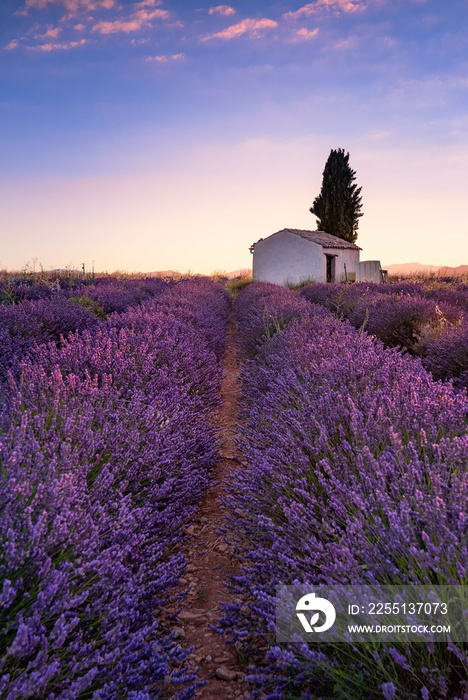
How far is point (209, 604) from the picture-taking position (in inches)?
71.8

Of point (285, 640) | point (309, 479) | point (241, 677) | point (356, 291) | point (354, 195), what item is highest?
point (354, 195)

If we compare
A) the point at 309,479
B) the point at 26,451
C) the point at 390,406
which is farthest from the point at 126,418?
the point at 390,406

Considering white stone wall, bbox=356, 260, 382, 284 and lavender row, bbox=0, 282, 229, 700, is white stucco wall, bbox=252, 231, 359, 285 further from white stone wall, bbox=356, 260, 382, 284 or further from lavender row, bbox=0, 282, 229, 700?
lavender row, bbox=0, 282, 229, 700

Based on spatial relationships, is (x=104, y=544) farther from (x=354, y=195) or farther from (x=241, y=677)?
(x=354, y=195)

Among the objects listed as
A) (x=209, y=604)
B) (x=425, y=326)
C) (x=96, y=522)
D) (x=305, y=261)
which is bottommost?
(x=209, y=604)

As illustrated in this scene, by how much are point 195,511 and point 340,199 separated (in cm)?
2969

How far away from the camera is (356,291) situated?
9.78 meters

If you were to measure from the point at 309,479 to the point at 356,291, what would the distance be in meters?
8.64

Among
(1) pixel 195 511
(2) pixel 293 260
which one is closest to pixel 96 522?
(1) pixel 195 511

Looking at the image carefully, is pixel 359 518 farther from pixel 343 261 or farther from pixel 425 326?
pixel 343 261

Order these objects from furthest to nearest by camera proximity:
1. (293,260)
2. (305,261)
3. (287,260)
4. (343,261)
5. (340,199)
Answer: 1. (340,199)
2. (343,261)
3. (287,260)
4. (293,260)
5. (305,261)

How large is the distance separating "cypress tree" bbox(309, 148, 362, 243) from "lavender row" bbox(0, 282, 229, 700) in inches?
1103

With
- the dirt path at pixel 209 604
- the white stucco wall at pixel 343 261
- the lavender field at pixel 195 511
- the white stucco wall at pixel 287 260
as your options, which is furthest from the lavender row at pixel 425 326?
the white stucco wall at pixel 343 261

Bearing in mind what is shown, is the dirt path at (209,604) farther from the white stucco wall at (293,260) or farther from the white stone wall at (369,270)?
the white stone wall at (369,270)
